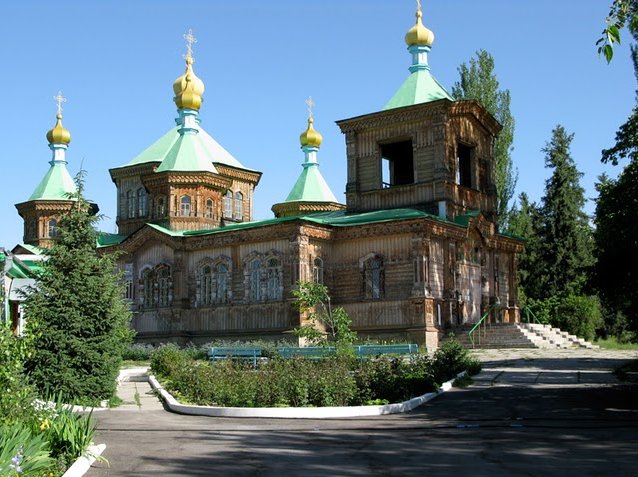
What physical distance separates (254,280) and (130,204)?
11962 millimetres

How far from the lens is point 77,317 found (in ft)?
46.5

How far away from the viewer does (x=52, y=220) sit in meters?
41.1

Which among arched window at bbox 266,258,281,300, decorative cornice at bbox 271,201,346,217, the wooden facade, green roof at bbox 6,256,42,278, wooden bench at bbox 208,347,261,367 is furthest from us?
decorative cornice at bbox 271,201,346,217

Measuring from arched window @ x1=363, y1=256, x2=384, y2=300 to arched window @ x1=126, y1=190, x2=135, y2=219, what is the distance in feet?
48.4

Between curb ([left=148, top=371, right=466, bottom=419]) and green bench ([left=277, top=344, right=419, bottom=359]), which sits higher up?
green bench ([left=277, top=344, right=419, bottom=359])

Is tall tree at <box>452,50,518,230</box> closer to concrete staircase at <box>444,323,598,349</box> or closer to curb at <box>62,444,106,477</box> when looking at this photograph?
concrete staircase at <box>444,323,598,349</box>

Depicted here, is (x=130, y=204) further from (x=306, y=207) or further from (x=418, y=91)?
(x=418, y=91)

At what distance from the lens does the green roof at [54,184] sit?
41344mm

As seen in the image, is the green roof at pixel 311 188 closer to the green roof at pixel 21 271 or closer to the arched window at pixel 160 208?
the arched window at pixel 160 208

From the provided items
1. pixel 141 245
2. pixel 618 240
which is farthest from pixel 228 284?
pixel 618 240

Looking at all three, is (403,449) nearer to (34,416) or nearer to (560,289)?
(34,416)

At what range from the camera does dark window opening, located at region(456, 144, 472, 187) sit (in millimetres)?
30766

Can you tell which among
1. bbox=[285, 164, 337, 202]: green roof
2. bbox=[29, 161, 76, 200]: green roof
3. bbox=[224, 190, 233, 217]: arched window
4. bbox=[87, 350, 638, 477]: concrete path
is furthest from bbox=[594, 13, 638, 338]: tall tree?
bbox=[29, 161, 76, 200]: green roof

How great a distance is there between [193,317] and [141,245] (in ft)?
13.0
